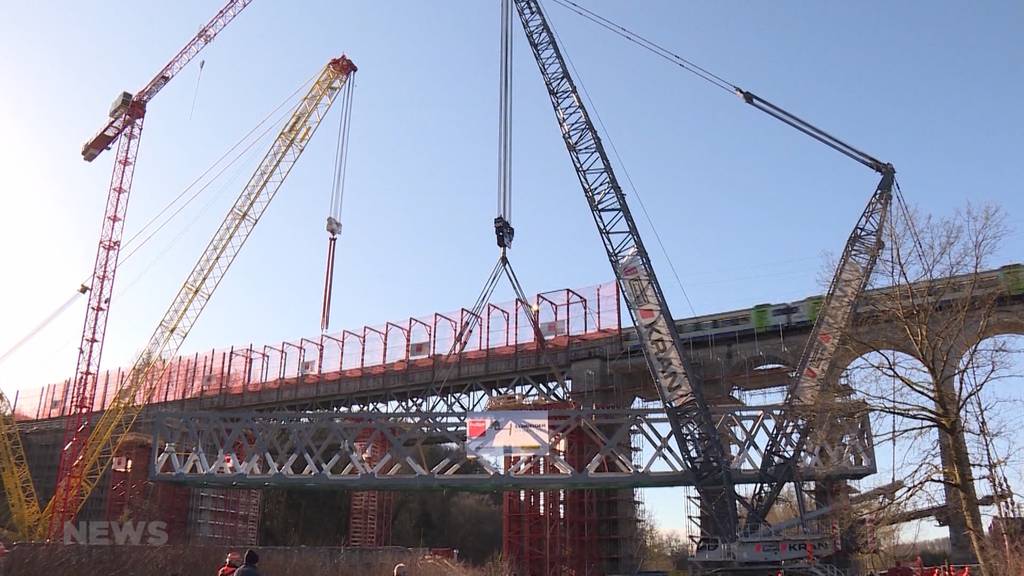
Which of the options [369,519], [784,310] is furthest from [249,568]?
[369,519]

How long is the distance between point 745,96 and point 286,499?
59051mm

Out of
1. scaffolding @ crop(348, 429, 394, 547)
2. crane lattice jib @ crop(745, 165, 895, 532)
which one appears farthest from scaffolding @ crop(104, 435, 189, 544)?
crane lattice jib @ crop(745, 165, 895, 532)

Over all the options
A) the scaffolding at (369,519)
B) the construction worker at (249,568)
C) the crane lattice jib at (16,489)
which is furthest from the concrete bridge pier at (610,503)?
the crane lattice jib at (16,489)

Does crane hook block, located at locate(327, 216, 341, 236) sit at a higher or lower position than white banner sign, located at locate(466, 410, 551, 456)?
higher

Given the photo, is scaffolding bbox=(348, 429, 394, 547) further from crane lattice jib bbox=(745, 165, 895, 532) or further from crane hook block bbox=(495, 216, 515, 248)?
crane lattice jib bbox=(745, 165, 895, 532)

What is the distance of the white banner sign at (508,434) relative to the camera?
132 ft

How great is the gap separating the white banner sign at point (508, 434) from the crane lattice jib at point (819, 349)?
1038cm

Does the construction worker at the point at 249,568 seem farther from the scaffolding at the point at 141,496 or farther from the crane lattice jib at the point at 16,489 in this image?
→ the crane lattice jib at the point at 16,489

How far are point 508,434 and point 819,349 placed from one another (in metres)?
15.2

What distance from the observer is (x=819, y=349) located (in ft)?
122

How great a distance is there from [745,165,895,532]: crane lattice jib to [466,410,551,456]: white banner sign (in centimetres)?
1038

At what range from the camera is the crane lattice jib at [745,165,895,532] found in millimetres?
36250

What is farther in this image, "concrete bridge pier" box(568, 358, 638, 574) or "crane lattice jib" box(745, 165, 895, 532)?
"concrete bridge pier" box(568, 358, 638, 574)

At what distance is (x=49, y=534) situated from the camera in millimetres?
56094
